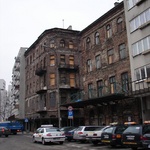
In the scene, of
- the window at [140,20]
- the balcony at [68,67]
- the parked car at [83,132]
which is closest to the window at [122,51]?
the window at [140,20]

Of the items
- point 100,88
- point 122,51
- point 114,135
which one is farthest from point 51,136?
point 122,51

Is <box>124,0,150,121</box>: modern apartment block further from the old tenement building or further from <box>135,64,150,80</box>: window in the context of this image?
the old tenement building

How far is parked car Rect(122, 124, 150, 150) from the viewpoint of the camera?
14273 millimetres

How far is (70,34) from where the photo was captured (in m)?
48.5

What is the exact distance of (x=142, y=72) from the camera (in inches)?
955

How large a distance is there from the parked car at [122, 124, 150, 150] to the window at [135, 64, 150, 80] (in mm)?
9325

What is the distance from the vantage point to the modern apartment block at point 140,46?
23719 millimetres

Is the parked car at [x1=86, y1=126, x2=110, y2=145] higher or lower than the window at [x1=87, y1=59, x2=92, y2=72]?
lower

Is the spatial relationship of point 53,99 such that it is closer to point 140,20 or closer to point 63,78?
point 63,78

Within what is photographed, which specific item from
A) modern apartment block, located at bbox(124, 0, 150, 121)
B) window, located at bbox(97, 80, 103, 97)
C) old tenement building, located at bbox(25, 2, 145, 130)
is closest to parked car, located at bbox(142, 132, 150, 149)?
modern apartment block, located at bbox(124, 0, 150, 121)

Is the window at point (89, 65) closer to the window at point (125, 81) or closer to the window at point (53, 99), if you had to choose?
the window at point (125, 81)

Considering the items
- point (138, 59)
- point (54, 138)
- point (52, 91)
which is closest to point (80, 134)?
point (54, 138)

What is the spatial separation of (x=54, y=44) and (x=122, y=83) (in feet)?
72.0

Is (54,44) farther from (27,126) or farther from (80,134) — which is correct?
(80,134)
